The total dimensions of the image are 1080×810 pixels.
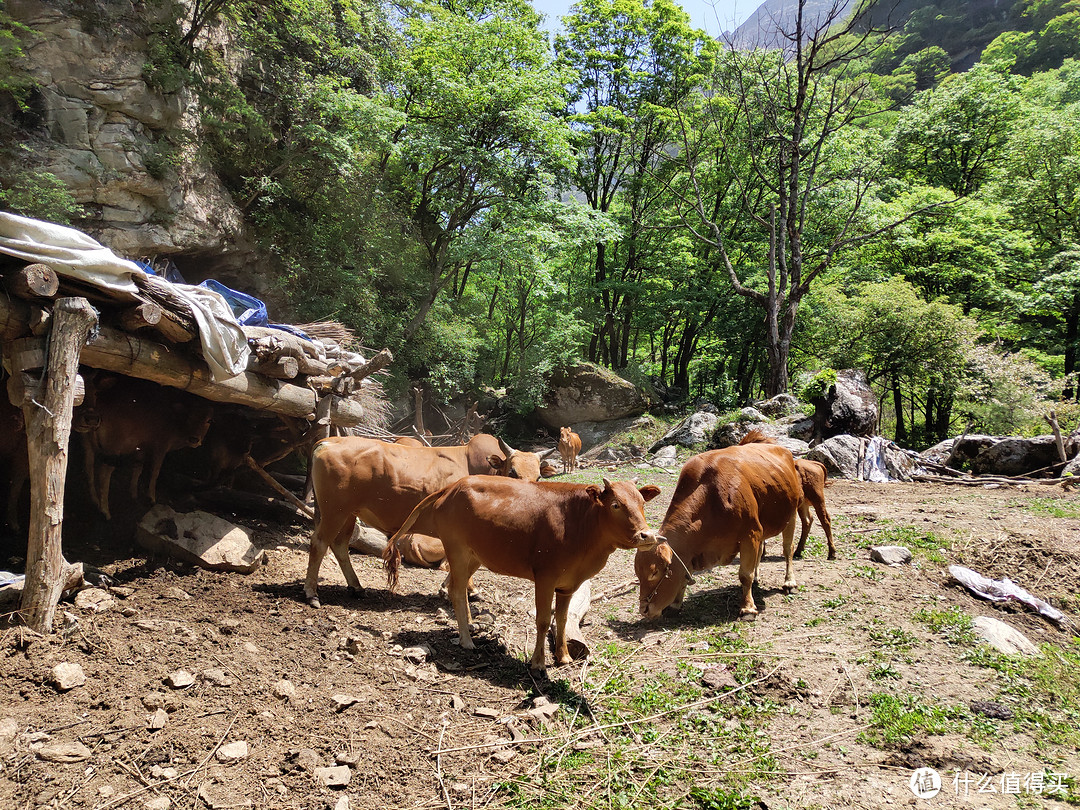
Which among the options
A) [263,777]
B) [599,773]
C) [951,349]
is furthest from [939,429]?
[263,777]

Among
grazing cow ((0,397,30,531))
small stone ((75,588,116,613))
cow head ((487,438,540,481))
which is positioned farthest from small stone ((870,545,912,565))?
grazing cow ((0,397,30,531))

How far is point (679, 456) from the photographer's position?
18188 millimetres

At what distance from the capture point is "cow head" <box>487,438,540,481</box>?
7.47m

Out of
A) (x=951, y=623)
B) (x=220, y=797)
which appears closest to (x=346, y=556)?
(x=220, y=797)

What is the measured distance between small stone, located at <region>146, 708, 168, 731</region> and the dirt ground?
2cm

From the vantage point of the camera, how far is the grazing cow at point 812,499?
7.81 metres

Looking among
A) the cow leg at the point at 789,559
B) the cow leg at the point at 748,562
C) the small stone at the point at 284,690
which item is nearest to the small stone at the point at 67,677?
the small stone at the point at 284,690

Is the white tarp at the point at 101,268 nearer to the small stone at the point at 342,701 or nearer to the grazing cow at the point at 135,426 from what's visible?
the grazing cow at the point at 135,426

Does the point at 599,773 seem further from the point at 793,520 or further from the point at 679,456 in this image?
the point at 679,456

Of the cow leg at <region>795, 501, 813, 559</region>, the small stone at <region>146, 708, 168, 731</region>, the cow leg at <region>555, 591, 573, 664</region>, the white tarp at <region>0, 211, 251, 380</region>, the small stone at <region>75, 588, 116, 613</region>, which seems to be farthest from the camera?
the cow leg at <region>795, 501, 813, 559</region>

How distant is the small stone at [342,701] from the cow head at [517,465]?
3382mm

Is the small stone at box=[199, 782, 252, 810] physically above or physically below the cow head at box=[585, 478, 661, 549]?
below

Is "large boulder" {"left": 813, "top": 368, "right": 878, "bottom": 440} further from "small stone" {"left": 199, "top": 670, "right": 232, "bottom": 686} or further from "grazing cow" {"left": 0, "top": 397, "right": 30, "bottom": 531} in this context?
"grazing cow" {"left": 0, "top": 397, "right": 30, "bottom": 531}

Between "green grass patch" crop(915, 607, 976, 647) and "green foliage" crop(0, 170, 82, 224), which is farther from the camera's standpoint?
"green foliage" crop(0, 170, 82, 224)
